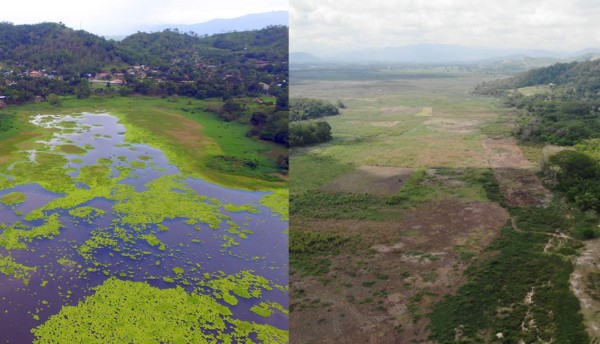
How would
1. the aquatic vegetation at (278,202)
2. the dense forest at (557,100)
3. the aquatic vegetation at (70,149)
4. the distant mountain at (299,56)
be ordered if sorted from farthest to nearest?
the aquatic vegetation at (70,149) < the dense forest at (557,100) < the aquatic vegetation at (278,202) < the distant mountain at (299,56)

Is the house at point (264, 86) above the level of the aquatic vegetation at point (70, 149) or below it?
above

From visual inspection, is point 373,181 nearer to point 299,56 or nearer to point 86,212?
point 86,212

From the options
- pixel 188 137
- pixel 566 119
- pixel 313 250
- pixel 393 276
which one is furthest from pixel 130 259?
pixel 566 119

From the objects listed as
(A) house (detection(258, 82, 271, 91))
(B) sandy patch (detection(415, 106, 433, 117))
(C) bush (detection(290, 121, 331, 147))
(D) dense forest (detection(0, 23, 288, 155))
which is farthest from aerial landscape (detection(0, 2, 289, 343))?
(B) sandy patch (detection(415, 106, 433, 117))

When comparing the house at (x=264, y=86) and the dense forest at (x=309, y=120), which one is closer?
the dense forest at (x=309, y=120)

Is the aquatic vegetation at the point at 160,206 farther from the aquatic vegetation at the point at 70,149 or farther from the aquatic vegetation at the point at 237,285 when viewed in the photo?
the aquatic vegetation at the point at 70,149

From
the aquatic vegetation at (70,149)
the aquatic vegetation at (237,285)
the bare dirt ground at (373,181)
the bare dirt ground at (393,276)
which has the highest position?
the bare dirt ground at (373,181)

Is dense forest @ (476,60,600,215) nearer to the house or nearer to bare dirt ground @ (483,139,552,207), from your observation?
bare dirt ground @ (483,139,552,207)

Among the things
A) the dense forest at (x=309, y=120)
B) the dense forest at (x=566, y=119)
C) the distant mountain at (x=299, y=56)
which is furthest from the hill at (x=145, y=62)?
the distant mountain at (x=299, y=56)
